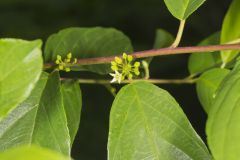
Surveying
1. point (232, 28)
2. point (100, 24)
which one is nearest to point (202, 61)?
point (232, 28)

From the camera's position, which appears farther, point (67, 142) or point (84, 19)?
point (84, 19)

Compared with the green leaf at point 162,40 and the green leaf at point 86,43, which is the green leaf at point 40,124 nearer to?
the green leaf at point 86,43

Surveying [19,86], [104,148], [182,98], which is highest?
[19,86]

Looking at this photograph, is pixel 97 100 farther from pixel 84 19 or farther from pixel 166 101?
pixel 166 101

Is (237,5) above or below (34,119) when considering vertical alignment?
above

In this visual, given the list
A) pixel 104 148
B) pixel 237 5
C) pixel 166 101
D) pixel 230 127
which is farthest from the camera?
pixel 104 148

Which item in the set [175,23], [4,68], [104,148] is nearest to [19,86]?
[4,68]

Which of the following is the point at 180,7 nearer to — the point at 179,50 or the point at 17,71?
the point at 179,50
